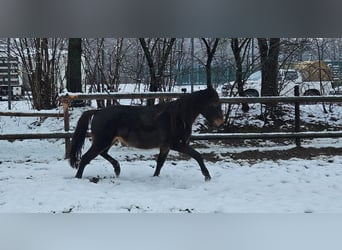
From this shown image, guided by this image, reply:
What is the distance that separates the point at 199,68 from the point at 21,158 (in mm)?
1273

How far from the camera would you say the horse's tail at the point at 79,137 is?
9.19ft

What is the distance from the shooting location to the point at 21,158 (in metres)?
2.89

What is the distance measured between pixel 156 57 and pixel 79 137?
699mm

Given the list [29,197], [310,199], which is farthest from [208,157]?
[29,197]

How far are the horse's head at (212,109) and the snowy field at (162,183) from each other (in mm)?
168

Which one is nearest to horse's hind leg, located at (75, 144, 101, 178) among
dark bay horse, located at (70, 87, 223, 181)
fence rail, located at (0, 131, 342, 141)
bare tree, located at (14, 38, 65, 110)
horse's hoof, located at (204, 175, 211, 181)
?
dark bay horse, located at (70, 87, 223, 181)

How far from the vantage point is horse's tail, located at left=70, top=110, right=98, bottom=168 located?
2.80 meters

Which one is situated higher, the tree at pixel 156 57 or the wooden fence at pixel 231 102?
the tree at pixel 156 57

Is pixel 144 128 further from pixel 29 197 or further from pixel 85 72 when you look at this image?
pixel 29 197

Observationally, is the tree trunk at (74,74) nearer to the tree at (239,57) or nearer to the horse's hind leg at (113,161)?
the horse's hind leg at (113,161)

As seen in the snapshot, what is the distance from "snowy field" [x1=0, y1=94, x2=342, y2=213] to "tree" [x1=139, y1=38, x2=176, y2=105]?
1.44 feet

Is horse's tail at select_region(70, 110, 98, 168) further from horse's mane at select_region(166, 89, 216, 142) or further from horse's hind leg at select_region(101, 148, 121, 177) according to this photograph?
horse's mane at select_region(166, 89, 216, 142)

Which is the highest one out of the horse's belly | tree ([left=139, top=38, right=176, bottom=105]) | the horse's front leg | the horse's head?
tree ([left=139, top=38, right=176, bottom=105])

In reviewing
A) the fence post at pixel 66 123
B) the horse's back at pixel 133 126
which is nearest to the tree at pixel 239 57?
the horse's back at pixel 133 126
